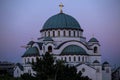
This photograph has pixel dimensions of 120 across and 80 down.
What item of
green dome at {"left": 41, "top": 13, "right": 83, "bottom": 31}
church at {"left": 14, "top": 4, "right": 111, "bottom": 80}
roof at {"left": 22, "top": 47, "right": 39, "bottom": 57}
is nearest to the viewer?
church at {"left": 14, "top": 4, "right": 111, "bottom": 80}

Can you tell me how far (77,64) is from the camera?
4038cm

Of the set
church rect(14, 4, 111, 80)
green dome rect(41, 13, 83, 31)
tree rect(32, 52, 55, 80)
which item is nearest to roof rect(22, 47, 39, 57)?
church rect(14, 4, 111, 80)

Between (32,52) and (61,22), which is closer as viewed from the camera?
(32,52)

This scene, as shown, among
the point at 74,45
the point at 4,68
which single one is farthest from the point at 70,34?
the point at 4,68

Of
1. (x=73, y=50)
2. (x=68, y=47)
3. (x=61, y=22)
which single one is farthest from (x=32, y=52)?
(x=73, y=50)

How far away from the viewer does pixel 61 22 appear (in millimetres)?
43781

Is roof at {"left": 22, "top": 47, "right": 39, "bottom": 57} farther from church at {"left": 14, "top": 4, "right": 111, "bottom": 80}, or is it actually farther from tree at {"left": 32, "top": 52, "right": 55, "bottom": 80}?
tree at {"left": 32, "top": 52, "right": 55, "bottom": 80}

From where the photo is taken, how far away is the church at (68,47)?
40875mm

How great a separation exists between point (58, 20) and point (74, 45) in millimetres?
3925

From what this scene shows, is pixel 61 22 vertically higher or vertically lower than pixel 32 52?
higher

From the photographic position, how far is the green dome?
43438mm

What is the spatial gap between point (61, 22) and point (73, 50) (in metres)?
4.34

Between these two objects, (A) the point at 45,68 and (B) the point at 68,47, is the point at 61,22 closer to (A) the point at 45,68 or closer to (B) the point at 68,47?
(B) the point at 68,47

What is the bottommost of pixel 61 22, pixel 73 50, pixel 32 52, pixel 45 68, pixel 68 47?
pixel 45 68
